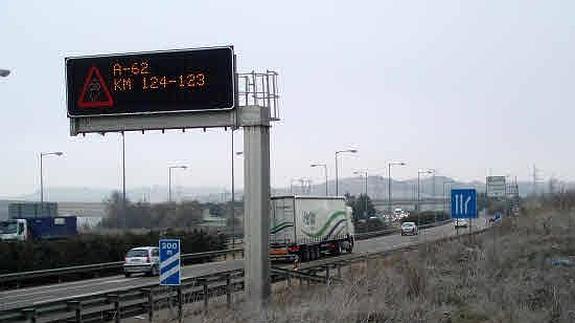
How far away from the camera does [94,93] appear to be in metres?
21.6

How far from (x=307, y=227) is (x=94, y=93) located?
25800mm

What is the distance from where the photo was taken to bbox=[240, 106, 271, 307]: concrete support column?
850 inches

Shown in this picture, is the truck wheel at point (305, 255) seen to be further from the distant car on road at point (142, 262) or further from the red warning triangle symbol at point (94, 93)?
the red warning triangle symbol at point (94, 93)

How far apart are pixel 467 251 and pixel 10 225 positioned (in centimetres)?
3710

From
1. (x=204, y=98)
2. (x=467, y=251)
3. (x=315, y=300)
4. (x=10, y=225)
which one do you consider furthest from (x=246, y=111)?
(x=10, y=225)

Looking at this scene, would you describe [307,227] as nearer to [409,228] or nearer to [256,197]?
[256,197]

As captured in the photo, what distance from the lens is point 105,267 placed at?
40938mm

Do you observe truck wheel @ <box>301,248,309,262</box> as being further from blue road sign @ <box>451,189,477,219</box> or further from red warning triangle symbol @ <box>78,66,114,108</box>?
red warning triangle symbol @ <box>78,66,114,108</box>

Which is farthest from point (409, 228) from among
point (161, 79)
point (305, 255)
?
point (161, 79)

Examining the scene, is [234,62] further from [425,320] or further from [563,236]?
[563,236]

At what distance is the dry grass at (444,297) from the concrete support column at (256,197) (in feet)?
4.86

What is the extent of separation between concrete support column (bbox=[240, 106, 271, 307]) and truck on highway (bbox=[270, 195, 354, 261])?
17.7 meters

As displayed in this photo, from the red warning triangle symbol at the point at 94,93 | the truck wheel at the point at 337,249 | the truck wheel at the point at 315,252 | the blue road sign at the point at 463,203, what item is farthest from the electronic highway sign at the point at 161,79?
the truck wheel at the point at 337,249

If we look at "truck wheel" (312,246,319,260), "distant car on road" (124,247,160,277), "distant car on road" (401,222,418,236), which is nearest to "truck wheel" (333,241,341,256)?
"truck wheel" (312,246,319,260)
